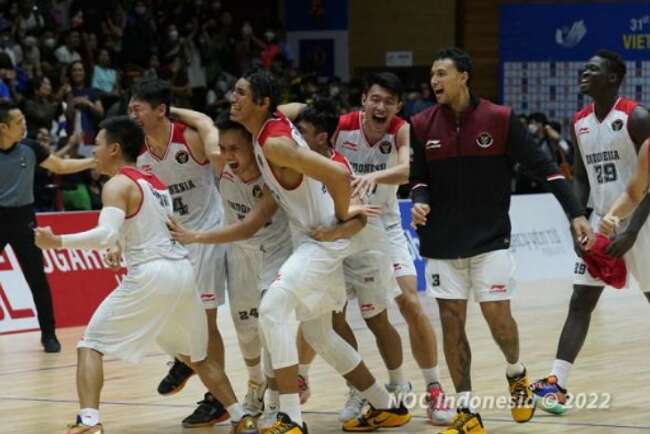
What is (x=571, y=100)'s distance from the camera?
1016 inches

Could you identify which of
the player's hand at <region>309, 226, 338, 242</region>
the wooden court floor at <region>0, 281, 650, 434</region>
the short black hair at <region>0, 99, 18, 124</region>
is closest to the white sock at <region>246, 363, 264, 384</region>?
the wooden court floor at <region>0, 281, 650, 434</region>

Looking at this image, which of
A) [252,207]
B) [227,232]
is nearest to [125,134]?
[227,232]

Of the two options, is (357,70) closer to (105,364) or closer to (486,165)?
(105,364)

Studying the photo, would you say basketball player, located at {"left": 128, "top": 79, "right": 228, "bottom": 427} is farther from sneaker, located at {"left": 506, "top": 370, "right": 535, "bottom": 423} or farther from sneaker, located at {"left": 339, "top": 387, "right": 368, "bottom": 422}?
sneaker, located at {"left": 506, "top": 370, "right": 535, "bottom": 423}

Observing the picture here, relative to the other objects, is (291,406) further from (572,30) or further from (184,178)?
(572,30)

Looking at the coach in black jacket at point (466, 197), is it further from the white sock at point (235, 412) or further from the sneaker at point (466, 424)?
the white sock at point (235, 412)

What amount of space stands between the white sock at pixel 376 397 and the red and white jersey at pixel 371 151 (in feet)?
4.50

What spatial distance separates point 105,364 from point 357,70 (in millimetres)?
16505

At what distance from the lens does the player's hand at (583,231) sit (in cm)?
791

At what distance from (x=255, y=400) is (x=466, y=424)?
1.45 meters

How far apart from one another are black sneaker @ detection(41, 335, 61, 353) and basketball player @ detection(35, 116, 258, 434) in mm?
4569

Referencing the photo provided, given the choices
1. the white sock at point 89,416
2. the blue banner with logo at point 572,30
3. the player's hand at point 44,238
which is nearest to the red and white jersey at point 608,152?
the white sock at point 89,416

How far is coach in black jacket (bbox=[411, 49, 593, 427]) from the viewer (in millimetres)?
7848

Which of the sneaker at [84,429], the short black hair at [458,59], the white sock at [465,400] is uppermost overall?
the short black hair at [458,59]
